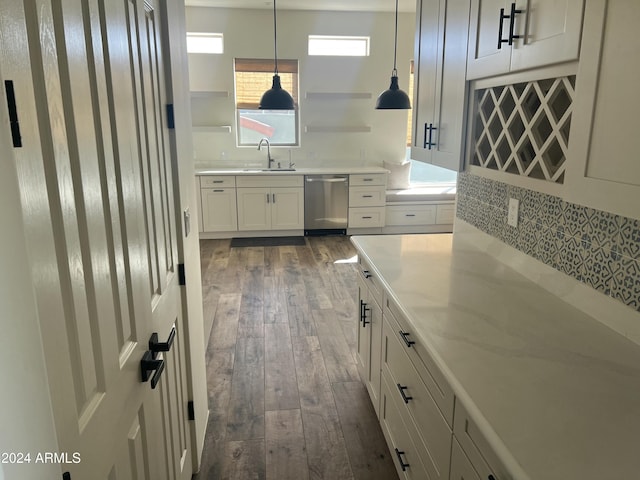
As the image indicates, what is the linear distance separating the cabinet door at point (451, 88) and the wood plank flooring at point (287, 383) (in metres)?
1.44

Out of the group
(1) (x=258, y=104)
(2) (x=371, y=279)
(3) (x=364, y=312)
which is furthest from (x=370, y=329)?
(1) (x=258, y=104)

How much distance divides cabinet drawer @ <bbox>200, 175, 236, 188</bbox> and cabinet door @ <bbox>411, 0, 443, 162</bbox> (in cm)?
385

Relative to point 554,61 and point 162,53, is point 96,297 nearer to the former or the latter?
point 162,53

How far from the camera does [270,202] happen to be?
6.15 metres

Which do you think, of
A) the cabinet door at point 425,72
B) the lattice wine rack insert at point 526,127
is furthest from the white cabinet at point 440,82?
the lattice wine rack insert at point 526,127

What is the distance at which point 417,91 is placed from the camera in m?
2.49

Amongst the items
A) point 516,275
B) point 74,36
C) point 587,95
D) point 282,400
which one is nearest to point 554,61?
point 587,95

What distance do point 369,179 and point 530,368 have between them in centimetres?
513

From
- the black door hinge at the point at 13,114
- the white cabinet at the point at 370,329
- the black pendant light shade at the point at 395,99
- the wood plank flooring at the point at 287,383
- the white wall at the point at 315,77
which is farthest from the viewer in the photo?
the white wall at the point at 315,77

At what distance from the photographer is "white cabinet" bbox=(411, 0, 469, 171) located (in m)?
1.95

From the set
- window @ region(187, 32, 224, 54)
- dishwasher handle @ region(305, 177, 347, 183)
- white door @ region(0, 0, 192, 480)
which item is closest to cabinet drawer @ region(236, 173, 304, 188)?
dishwasher handle @ region(305, 177, 347, 183)

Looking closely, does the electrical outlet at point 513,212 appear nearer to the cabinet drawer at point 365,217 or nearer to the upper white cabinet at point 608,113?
the upper white cabinet at point 608,113

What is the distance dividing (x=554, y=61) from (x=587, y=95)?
Result: 21 centimetres

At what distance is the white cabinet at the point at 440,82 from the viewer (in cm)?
195
